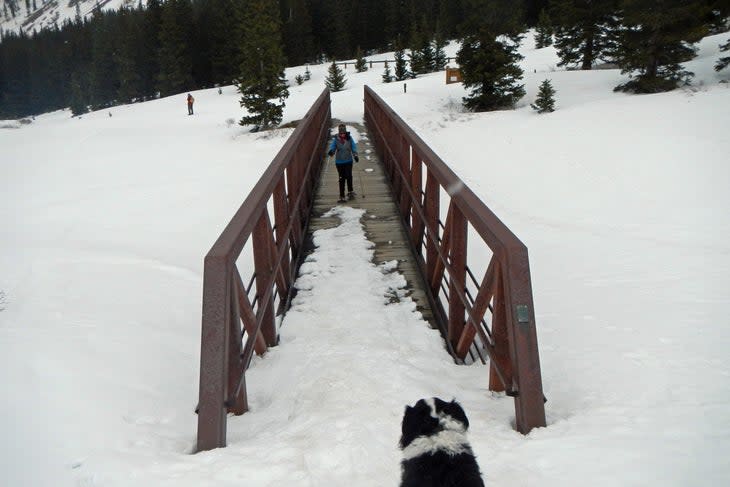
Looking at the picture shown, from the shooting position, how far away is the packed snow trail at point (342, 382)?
266 centimetres

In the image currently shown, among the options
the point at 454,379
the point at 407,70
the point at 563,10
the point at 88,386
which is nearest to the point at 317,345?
the point at 454,379

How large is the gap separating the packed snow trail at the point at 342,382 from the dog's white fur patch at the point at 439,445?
0.52 m

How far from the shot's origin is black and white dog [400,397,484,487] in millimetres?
2049

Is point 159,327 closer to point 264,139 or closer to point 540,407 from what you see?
point 540,407

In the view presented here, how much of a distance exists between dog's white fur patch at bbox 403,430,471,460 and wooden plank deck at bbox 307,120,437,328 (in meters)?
2.80

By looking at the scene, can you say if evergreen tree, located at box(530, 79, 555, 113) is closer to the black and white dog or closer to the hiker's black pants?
the hiker's black pants

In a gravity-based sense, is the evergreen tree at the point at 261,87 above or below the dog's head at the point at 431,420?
above

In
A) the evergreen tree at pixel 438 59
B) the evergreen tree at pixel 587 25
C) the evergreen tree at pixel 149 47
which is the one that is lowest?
the evergreen tree at pixel 587 25

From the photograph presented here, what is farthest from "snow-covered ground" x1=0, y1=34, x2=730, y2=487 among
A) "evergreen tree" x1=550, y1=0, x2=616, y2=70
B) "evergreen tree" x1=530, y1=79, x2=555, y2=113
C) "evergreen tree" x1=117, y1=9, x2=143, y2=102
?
"evergreen tree" x1=117, y1=9, x2=143, y2=102

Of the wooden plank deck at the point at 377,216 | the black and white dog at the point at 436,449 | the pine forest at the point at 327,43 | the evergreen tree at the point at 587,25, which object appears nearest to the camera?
the black and white dog at the point at 436,449

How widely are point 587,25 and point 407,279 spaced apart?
23.7 m

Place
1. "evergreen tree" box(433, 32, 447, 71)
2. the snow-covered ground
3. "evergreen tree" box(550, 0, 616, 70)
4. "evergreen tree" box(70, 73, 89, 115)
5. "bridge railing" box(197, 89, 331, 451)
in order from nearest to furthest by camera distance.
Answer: the snow-covered ground
"bridge railing" box(197, 89, 331, 451)
"evergreen tree" box(550, 0, 616, 70)
"evergreen tree" box(433, 32, 447, 71)
"evergreen tree" box(70, 73, 89, 115)

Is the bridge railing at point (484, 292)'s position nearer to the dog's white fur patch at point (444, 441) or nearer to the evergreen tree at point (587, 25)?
the dog's white fur patch at point (444, 441)

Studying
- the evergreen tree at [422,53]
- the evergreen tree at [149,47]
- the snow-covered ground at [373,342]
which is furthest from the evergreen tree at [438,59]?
the snow-covered ground at [373,342]
